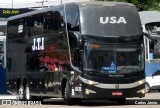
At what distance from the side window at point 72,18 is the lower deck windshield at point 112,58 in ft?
3.06

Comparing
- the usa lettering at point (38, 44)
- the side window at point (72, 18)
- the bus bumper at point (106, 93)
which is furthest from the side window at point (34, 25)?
the bus bumper at point (106, 93)

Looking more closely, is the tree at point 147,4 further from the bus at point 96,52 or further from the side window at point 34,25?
the bus at point 96,52

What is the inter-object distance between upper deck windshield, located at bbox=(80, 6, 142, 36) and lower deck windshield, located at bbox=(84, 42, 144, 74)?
20.4 inches

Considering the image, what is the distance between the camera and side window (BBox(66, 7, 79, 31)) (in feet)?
73.9

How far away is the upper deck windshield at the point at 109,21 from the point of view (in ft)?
73.4

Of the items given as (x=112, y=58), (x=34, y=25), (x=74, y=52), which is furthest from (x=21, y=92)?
(x=112, y=58)

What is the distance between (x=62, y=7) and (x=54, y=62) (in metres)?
2.39

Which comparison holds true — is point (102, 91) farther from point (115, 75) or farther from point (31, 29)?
point (31, 29)

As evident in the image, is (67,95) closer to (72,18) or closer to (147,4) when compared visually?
(72,18)

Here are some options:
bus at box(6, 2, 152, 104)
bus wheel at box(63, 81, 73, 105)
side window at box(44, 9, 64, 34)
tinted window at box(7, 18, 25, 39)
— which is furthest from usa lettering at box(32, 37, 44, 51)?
bus wheel at box(63, 81, 73, 105)

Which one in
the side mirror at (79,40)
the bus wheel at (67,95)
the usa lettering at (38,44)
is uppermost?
the side mirror at (79,40)

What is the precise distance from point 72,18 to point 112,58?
228cm

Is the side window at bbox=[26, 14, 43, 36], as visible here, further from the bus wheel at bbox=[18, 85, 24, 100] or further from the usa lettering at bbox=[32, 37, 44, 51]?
the bus wheel at bbox=[18, 85, 24, 100]

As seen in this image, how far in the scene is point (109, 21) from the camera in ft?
74.6
